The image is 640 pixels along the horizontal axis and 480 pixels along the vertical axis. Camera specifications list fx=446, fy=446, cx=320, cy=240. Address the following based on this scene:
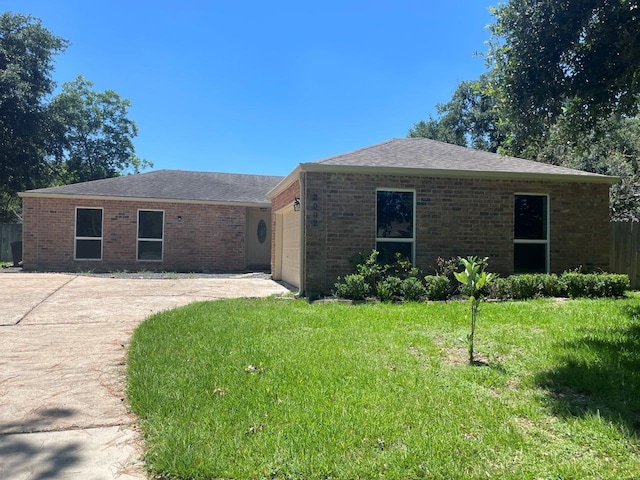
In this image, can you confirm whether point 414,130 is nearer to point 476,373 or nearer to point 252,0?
point 252,0

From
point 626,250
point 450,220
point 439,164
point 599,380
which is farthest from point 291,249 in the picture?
point 599,380

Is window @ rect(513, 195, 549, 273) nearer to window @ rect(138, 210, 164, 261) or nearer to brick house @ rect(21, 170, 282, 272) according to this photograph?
brick house @ rect(21, 170, 282, 272)

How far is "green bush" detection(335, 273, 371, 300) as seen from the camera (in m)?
9.05

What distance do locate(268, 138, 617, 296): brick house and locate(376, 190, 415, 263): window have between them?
0.02m

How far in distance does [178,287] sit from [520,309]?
8198mm

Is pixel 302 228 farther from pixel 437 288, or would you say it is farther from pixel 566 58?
pixel 566 58

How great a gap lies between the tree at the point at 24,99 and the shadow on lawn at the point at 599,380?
92.5 ft

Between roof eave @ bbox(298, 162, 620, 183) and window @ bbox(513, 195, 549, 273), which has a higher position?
roof eave @ bbox(298, 162, 620, 183)

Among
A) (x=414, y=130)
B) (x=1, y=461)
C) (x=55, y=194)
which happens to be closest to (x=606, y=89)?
(x=1, y=461)

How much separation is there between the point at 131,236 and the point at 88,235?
1.55 metres

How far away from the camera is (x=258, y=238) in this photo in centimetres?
1845

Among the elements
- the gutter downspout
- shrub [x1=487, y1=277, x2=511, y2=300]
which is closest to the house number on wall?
the gutter downspout

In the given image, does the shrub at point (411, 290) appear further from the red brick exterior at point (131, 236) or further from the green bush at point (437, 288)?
the red brick exterior at point (131, 236)

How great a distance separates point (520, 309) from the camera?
7719mm
